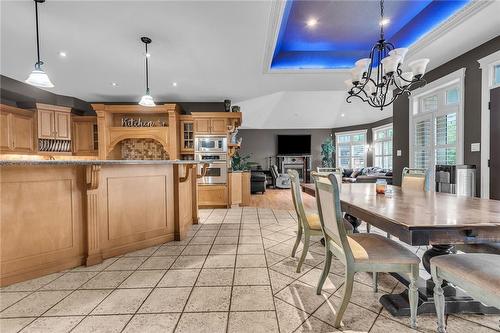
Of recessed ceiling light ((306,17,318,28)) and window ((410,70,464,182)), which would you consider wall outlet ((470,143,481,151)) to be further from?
recessed ceiling light ((306,17,318,28))

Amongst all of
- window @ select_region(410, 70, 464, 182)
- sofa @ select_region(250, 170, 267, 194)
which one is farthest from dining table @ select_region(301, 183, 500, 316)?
Result: sofa @ select_region(250, 170, 267, 194)

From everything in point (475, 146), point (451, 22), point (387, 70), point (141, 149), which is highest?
point (451, 22)

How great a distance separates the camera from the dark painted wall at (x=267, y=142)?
10148 mm

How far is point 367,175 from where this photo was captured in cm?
721

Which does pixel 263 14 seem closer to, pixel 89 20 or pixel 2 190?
pixel 89 20

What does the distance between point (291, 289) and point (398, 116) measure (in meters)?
4.75

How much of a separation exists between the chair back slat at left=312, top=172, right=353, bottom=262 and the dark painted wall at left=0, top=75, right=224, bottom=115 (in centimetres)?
482

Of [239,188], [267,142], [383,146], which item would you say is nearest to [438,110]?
[239,188]

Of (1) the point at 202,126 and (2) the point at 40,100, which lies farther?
(1) the point at 202,126

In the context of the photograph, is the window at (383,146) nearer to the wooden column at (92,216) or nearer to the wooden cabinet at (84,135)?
the wooden column at (92,216)

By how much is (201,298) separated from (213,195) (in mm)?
3595

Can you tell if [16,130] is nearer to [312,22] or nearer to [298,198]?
[298,198]

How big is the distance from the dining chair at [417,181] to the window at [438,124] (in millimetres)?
1392

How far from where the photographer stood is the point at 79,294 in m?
1.77
